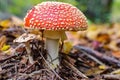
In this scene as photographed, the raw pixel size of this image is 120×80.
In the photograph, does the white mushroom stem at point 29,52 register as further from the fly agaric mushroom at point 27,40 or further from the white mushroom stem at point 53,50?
the white mushroom stem at point 53,50

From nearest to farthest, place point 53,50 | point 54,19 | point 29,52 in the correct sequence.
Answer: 1. point 54,19
2. point 29,52
3. point 53,50

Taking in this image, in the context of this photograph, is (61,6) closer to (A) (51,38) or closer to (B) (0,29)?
(A) (51,38)

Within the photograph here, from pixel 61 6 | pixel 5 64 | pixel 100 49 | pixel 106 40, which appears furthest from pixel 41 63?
pixel 106 40

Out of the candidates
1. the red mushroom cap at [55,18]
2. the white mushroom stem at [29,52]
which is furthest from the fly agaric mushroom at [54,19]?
the white mushroom stem at [29,52]

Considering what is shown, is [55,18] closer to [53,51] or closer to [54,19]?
[54,19]

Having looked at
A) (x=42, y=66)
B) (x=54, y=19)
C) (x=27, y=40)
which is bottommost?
(x=42, y=66)

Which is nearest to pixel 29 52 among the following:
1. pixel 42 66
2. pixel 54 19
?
pixel 42 66

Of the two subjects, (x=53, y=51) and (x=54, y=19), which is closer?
(x=54, y=19)
